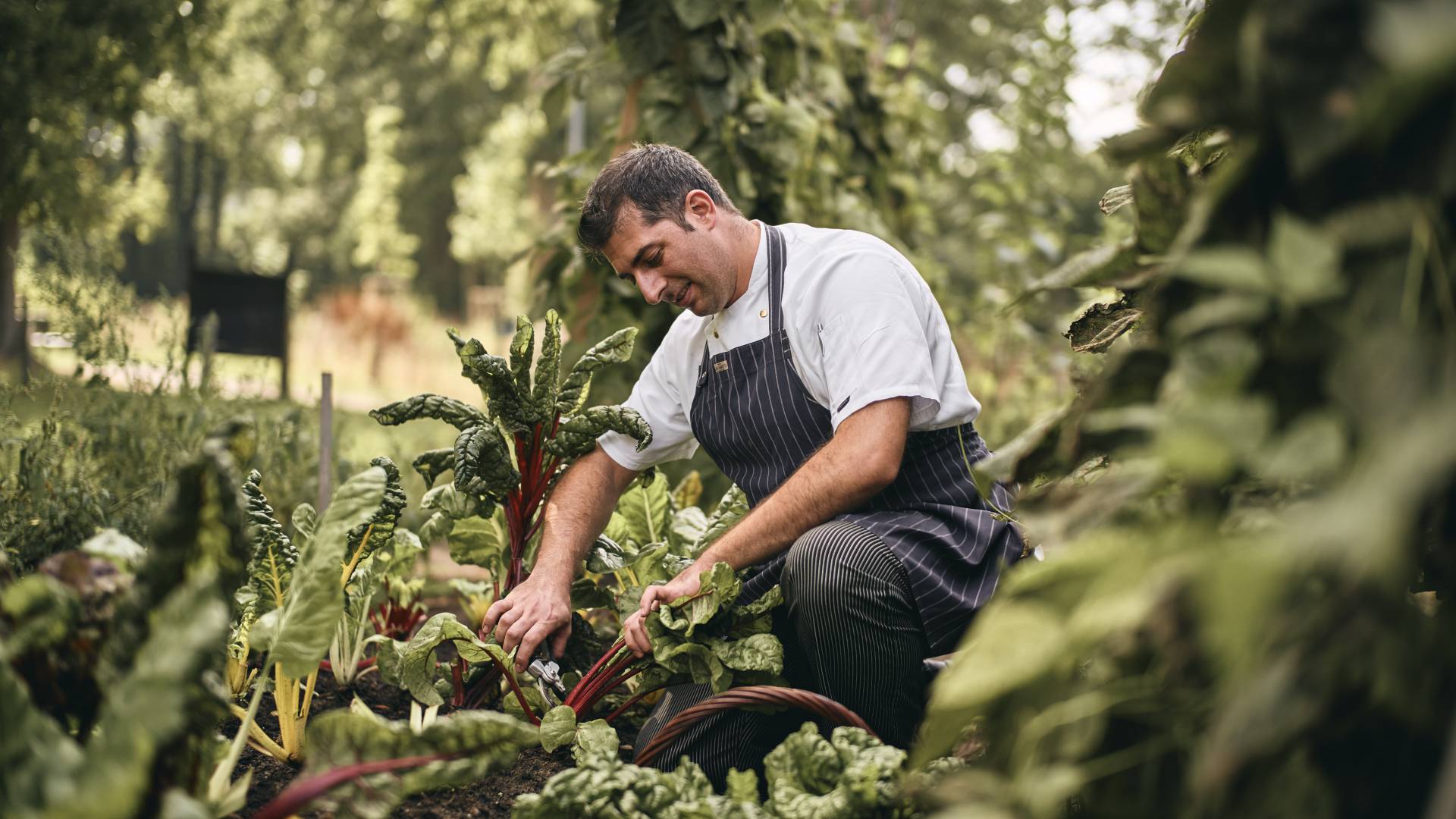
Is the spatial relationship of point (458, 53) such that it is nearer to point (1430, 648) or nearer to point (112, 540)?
point (112, 540)

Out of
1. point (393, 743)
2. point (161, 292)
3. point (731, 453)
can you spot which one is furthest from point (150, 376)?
point (393, 743)

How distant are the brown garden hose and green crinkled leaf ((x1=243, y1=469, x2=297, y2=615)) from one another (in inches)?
31.2

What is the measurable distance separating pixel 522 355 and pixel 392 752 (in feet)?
3.39

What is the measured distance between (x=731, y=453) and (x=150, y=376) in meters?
2.73

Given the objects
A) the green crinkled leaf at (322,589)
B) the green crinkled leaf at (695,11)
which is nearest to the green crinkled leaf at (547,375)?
the green crinkled leaf at (322,589)

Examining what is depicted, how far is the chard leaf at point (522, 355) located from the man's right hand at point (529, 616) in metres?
0.37

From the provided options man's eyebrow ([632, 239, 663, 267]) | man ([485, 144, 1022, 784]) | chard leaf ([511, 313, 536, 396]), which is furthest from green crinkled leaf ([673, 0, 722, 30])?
chard leaf ([511, 313, 536, 396])

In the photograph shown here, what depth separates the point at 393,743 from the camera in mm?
1288

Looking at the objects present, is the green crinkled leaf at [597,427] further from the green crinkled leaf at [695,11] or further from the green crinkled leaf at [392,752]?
the green crinkled leaf at [695,11]

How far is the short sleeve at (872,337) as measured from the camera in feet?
6.69

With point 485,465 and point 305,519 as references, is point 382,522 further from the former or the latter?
point 305,519

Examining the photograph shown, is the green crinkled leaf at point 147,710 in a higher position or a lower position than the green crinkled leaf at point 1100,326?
lower

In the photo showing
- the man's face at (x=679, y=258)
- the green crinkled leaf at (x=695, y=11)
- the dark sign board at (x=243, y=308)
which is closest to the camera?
the man's face at (x=679, y=258)

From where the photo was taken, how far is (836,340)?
2.15 metres
